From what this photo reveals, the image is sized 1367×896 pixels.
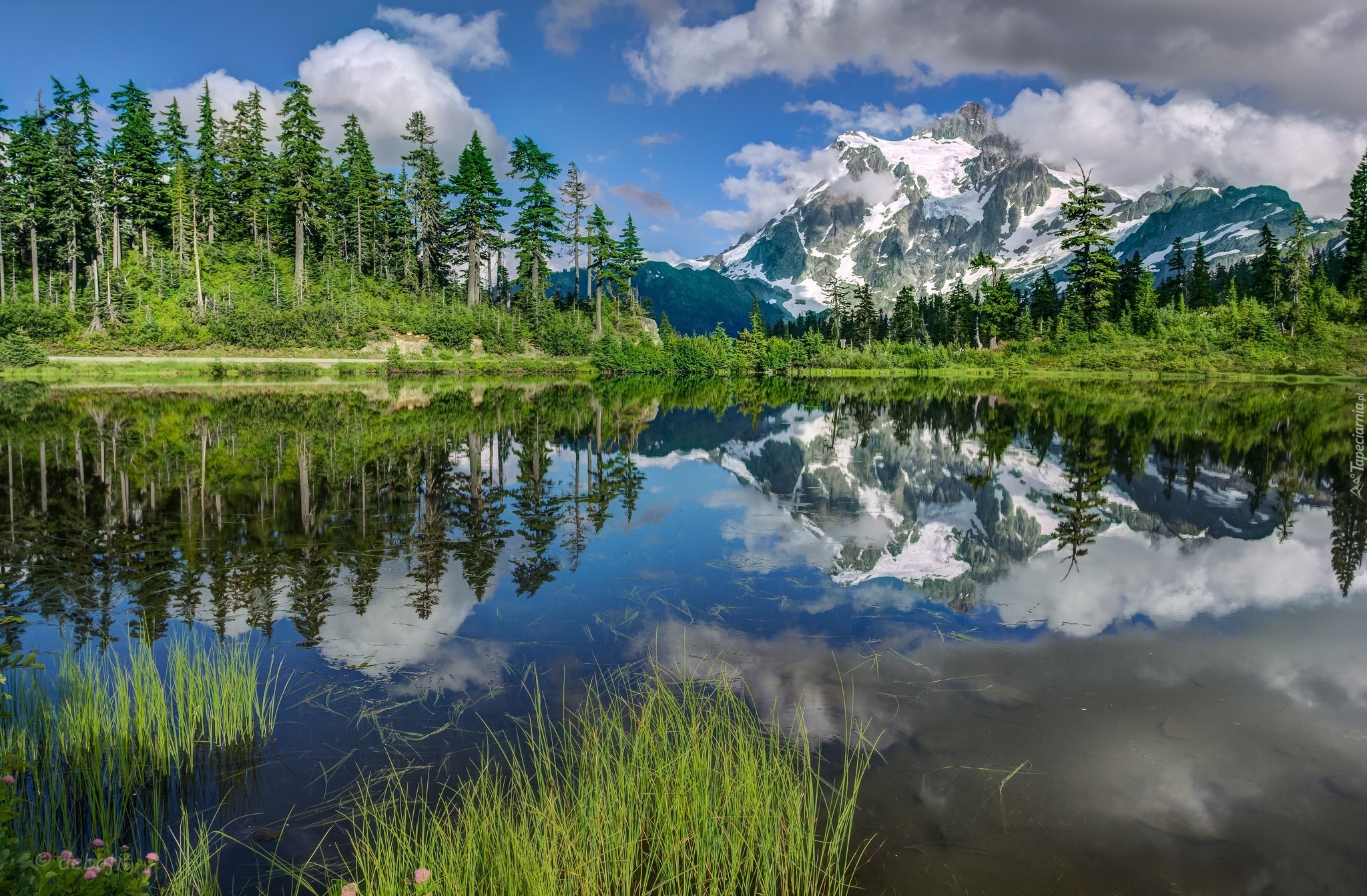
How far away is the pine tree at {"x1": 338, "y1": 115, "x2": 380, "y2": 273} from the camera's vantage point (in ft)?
211

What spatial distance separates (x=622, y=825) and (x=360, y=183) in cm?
7013

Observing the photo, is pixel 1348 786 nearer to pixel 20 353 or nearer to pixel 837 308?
pixel 20 353

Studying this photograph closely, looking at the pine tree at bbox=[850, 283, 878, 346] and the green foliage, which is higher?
the pine tree at bbox=[850, 283, 878, 346]

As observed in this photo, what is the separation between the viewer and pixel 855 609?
8.75m

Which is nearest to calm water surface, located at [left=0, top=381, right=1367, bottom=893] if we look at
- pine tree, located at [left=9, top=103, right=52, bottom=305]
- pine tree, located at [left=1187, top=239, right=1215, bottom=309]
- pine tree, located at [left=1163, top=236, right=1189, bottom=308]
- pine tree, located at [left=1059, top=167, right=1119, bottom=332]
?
pine tree, located at [left=9, top=103, right=52, bottom=305]

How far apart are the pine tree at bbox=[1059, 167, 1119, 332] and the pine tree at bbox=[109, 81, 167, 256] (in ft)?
256

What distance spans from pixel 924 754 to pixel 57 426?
84.0 ft

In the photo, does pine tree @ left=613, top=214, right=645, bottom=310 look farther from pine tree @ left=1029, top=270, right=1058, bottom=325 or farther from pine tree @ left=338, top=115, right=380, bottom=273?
pine tree @ left=1029, top=270, right=1058, bottom=325

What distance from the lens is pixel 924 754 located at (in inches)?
219

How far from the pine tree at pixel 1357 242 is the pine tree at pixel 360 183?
8566 cm

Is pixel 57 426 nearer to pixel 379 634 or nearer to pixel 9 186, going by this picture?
pixel 379 634

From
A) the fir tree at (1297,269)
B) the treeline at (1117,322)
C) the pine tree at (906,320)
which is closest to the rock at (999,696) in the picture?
the treeline at (1117,322)

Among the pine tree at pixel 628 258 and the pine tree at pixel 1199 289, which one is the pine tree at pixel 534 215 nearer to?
the pine tree at pixel 628 258

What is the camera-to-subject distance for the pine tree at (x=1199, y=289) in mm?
86688
